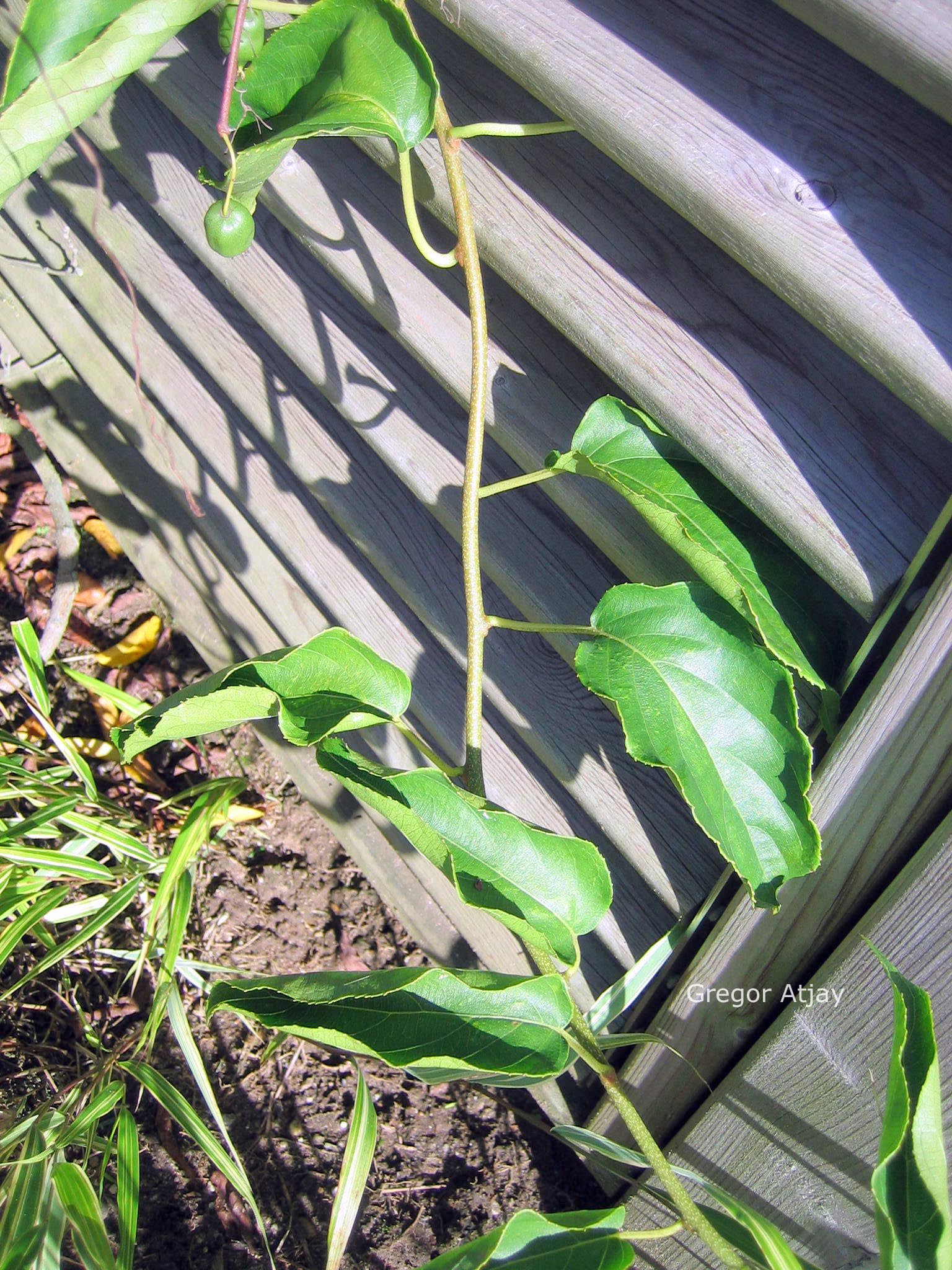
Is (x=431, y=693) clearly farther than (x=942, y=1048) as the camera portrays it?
Yes

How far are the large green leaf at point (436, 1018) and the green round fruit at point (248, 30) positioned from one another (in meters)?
0.95

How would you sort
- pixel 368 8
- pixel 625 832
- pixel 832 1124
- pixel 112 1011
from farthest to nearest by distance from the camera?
1. pixel 112 1011
2. pixel 625 832
3. pixel 832 1124
4. pixel 368 8

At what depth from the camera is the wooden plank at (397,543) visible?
1234 mm

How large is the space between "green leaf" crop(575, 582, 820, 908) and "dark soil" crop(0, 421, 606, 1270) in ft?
3.32

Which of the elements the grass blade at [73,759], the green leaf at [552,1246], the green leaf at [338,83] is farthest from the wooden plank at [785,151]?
the grass blade at [73,759]

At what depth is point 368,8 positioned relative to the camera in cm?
81

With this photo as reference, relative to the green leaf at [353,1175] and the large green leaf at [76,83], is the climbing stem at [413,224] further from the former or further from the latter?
the green leaf at [353,1175]

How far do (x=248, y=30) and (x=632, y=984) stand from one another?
122 cm

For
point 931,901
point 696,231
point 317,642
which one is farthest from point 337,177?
point 931,901

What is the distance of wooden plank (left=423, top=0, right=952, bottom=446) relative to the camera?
694 millimetres

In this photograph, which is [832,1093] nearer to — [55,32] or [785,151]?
[785,151]

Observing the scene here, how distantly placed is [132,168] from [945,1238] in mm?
1883

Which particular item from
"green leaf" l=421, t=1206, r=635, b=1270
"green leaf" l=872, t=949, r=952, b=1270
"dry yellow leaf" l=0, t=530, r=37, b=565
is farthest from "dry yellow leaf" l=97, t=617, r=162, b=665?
"green leaf" l=872, t=949, r=952, b=1270

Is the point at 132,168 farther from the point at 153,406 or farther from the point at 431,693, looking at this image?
the point at 431,693
